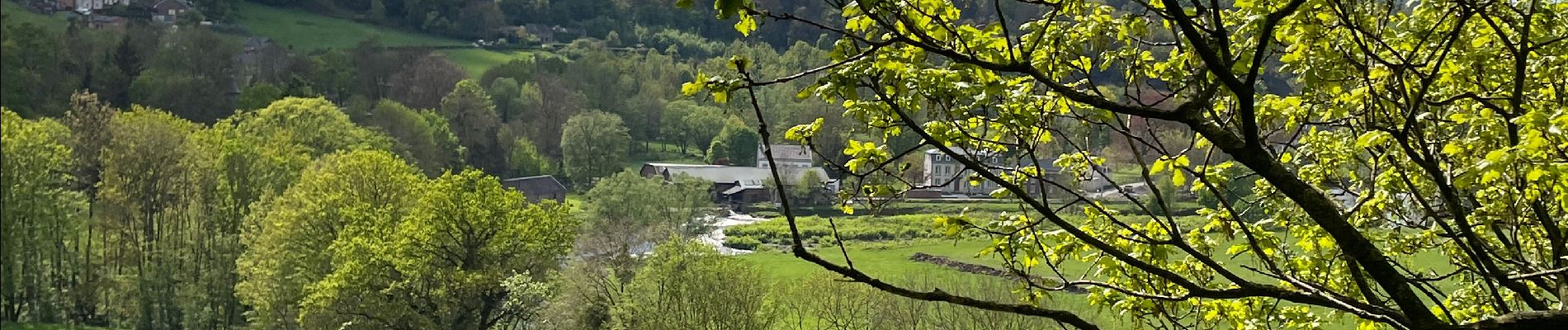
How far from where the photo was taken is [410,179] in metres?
29.8

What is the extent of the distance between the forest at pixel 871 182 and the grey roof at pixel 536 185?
2862 millimetres

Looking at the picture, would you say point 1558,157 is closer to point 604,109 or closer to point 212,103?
point 212,103

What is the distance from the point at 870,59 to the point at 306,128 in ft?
143

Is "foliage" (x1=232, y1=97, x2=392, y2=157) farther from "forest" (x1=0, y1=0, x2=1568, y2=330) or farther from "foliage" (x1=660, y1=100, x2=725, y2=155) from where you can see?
"foliage" (x1=660, y1=100, x2=725, y2=155)

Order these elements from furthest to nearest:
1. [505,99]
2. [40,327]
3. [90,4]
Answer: [505,99]
[90,4]
[40,327]

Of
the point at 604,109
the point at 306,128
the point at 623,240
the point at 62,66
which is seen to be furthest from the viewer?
the point at 604,109

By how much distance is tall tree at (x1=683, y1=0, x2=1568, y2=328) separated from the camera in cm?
365

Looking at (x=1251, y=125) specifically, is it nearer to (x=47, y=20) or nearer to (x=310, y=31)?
(x=47, y=20)

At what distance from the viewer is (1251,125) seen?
11.4ft

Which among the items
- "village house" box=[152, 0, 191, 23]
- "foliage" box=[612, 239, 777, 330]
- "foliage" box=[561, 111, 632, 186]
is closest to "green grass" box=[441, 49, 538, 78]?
"village house" box=[152, 0, 191, 23]

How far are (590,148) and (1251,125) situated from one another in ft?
246

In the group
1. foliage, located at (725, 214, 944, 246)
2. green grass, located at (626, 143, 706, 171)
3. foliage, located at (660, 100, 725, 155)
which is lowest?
foliage, located at (725, 214, 944, 246)

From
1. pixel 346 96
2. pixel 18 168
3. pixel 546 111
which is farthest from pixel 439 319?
pixel 546 111

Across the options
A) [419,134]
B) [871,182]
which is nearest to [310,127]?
[419,134]
